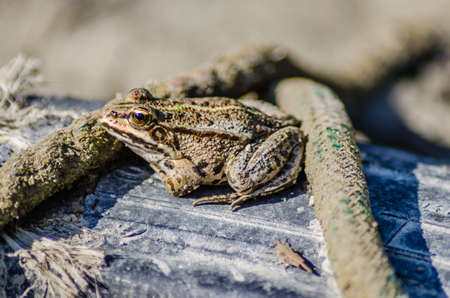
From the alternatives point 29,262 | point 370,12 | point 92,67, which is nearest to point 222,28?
point 92,67

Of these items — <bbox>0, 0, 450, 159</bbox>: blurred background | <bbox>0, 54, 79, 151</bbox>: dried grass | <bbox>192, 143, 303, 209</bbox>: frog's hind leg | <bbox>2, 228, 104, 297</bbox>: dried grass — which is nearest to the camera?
<bbox>2, 228, 104, 297</bbox>: dried grass

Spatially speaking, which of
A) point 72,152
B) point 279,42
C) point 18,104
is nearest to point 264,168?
point 72,152

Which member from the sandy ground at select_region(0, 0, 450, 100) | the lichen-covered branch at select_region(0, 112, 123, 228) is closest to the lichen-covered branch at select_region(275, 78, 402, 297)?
the lichen-covered branch at select_region(0, 112, 123, 228)

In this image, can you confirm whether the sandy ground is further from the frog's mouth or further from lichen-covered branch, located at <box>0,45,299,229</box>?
the frog's mouth

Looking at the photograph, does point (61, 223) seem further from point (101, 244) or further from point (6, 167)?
point (6, 167)

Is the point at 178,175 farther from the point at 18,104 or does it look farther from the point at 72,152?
the point at 18,104

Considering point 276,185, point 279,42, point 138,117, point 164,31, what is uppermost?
point 164,31
